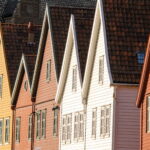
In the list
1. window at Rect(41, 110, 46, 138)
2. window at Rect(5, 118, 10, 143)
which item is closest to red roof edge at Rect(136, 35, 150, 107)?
window at Rect(41, 110, 46, 138)

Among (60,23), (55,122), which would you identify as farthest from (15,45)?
(55,122)

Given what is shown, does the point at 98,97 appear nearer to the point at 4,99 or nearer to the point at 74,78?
the point at 74,78

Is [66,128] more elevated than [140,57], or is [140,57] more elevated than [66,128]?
[140,57]

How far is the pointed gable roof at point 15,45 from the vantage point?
72.8 meters

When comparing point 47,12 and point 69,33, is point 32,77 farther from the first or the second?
point 69,33

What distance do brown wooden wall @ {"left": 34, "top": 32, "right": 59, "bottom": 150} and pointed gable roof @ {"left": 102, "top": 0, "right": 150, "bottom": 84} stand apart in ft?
32.1

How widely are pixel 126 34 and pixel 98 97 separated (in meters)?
3.64

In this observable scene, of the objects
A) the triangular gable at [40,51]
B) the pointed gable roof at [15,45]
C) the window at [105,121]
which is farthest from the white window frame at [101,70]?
the pointed gable roof at [15,45]

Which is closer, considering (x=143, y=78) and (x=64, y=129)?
(x=143, y=78)

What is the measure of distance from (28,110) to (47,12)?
350 inches

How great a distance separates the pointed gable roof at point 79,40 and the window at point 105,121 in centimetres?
408

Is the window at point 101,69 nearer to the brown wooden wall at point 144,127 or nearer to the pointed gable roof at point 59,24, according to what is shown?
the brown wooden wall at point 144,127

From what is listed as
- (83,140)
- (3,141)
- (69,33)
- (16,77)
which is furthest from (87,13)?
(3,141)

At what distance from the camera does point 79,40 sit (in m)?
56.1
